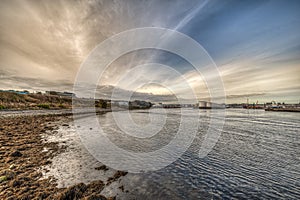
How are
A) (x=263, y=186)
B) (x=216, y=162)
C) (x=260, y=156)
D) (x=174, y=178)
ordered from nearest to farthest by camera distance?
(x=263, y=186) < (x=174, y=178) < (x=216, y=162) < (x=260, y=156)

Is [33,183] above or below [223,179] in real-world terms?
above

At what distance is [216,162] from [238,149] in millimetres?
4083

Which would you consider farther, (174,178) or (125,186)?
(174,178)

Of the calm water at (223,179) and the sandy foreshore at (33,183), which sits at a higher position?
the sandy foreshore at (33,183)

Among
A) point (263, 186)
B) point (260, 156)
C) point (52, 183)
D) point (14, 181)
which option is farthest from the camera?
point (260, 156)

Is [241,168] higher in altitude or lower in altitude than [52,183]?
lower

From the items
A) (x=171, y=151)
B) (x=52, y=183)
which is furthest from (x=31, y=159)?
(x=171, y=151)

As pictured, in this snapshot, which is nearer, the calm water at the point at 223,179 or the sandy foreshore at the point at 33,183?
the sandy foreshore at the point at 33,183

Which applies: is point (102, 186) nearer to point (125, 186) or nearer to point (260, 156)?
point (125, 186)

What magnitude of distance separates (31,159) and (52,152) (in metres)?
1.45

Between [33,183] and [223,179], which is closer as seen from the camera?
[33,183]

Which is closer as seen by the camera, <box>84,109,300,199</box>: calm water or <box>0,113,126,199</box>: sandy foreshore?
<box>0,113,126,199</box>: sandy foreshore

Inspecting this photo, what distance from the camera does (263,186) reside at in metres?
5.52

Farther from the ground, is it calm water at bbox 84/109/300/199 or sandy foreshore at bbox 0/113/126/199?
sandy foreshore at bbox 0/113/126/199
